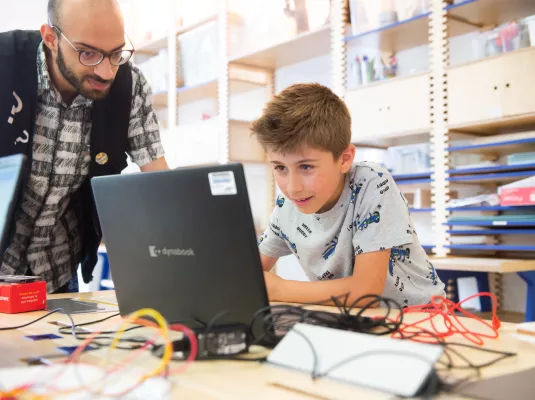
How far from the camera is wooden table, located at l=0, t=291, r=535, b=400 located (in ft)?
1.74

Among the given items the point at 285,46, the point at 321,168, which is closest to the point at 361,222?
the point at 321,168

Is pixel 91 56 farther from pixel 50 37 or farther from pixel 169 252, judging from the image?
pixel 169 252

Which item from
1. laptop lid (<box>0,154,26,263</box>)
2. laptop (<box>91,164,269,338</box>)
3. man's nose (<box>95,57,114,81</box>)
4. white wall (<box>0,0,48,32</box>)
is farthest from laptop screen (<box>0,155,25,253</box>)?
white wall (<box>0,0,48,32</box>)

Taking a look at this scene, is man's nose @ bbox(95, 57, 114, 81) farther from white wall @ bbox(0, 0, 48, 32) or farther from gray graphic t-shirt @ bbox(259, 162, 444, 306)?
white wall @ bbox(0, 0, 48, 32)

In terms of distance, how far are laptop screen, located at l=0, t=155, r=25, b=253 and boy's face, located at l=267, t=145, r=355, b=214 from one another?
540mm

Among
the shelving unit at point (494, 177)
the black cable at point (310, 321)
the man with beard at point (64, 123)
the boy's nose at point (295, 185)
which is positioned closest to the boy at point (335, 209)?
the boy's nose at point (295, 185)

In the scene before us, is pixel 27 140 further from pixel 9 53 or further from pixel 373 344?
pixel 373 344

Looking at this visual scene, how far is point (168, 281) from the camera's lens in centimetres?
78

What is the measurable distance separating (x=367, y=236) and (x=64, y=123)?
2.83ft

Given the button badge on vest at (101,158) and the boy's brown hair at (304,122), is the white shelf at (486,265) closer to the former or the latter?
the boy's brown hair at (304,122)

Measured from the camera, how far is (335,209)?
125 cm

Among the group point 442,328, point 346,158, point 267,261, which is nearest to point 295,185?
point 346,158

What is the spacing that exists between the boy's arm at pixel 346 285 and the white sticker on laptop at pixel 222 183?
1.40 ft

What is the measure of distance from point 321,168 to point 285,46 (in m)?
1.59
